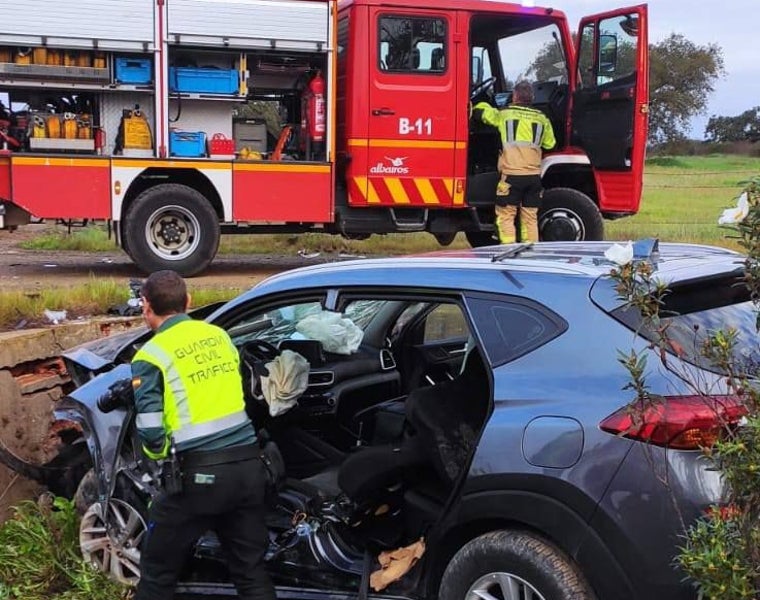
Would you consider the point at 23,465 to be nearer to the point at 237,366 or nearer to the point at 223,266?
the point at 237,366

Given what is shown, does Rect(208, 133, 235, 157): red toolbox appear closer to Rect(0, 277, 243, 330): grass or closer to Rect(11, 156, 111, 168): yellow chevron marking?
Rect(11, 156, 111, 168): yellow chevron marking

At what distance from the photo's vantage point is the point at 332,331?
4250 millimetres

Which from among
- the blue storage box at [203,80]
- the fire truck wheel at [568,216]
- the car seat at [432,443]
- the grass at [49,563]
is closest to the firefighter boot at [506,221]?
the fire truck wheel at [568,216]

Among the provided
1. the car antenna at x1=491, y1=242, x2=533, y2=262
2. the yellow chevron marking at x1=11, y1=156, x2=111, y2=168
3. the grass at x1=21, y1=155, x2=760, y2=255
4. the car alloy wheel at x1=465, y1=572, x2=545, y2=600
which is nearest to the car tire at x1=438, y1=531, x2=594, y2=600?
the car alloy wheel at x1=465, y1=572, x2=545, y2=600

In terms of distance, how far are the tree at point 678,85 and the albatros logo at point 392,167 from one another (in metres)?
57.1

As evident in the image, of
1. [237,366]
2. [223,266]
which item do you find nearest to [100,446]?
[237,366]

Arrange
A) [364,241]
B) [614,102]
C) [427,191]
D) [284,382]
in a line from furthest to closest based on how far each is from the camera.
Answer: [364,241]
[427,191]
[614,102]
[284,382]

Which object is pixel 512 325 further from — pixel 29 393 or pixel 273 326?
pixel 29 393

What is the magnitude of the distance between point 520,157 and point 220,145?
3193 mm

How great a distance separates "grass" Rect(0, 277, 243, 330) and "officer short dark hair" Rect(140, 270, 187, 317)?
393 centimetres

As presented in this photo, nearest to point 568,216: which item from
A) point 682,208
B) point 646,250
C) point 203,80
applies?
point 203,80

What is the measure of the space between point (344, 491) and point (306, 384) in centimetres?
57

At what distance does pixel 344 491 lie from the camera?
3568 mm

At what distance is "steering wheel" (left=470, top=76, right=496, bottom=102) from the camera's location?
9961 millimetres
